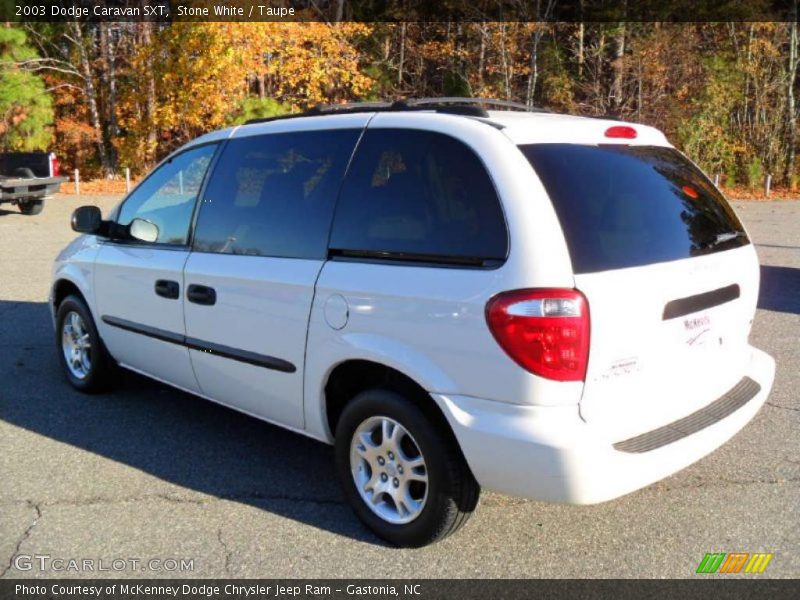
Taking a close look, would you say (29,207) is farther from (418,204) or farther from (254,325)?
(418,204)

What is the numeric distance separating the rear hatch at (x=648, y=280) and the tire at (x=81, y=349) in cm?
339

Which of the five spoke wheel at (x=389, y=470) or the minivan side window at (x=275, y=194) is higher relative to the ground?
the minivan side window at (x=275, y=194)

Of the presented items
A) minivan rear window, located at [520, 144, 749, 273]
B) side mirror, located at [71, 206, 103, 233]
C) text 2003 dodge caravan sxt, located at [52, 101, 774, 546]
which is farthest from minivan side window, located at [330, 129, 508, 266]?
side mirror, located at [71, 206, 103, 233]

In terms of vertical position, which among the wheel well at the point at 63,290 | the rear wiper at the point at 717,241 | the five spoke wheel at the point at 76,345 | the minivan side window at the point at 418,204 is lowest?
the five spoke wheel at the point at 76,345

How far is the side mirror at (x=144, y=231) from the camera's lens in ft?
14.9

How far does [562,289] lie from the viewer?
107 inches

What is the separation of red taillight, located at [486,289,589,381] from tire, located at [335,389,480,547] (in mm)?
552

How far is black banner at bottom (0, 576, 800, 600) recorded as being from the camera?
2.95 meters

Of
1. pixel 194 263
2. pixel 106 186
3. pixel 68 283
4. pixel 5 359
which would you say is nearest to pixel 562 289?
pixel 194 263

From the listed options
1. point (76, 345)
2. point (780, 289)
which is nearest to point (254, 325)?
point (76, 345)

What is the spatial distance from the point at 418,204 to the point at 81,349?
3.16 m

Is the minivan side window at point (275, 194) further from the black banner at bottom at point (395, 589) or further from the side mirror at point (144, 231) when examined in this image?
the black banner at bottom at point (395, 589)

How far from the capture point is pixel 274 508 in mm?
3658

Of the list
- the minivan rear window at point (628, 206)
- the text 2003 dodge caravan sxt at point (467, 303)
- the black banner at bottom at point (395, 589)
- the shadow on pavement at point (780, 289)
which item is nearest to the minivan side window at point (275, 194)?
the text 2003 dodge caravan sxt at point (467, 303)
